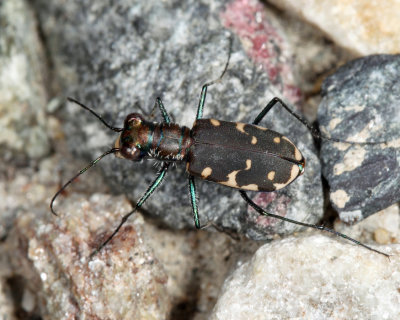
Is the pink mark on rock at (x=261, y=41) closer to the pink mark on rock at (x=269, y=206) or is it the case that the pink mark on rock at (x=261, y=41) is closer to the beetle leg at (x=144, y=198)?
the pink mark on rock at (x=269, y=206)

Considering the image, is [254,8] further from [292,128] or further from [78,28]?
[78,28]

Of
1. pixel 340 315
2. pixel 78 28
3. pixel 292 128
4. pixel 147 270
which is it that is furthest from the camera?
pixel 78 28

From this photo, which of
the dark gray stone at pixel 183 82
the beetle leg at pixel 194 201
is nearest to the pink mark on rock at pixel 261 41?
the dark gray stone at pixel 183 82

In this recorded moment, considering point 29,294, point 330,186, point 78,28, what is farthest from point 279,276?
point 78,28

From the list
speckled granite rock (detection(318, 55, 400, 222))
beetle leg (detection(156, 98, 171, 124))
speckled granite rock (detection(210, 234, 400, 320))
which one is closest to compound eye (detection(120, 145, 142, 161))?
beetle leg (detection(156, 98, 171, 124))

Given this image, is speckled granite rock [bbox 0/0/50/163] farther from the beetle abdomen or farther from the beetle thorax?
the beetle abdomen

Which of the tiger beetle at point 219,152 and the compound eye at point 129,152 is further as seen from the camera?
the compound eye at point 129,152

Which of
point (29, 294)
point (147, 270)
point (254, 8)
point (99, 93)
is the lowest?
point (29, 294)

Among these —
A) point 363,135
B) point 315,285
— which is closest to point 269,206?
point 315,285
